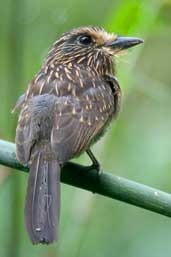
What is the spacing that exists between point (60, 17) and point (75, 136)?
1.74 m

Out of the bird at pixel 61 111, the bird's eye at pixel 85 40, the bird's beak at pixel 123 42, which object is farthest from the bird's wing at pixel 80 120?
the bird's eye at pixel 85 40

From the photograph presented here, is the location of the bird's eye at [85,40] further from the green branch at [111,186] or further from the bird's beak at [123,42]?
the green branch at [111,186]

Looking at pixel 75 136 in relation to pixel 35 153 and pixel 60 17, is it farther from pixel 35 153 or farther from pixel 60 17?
pixel 60 17

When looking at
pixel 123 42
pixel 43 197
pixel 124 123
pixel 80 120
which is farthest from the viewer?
pixel 124 123

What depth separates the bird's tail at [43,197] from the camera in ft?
10.2

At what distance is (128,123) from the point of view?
16.7 feet

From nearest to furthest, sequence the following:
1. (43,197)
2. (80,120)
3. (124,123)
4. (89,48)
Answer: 1. (43,197)
2. (80,120)
3. (89,48)
4. (124,123)

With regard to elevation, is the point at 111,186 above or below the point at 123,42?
below

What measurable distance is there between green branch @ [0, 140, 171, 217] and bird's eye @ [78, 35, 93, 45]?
1.14 m

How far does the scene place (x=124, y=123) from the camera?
4.98m

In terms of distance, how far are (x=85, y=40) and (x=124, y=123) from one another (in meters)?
0.59

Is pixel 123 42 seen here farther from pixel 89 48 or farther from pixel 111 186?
pixel 111 186

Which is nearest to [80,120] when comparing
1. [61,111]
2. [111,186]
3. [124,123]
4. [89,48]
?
[61,111]

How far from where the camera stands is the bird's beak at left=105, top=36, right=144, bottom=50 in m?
4.17
